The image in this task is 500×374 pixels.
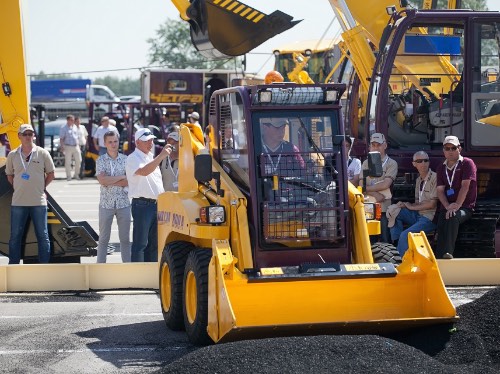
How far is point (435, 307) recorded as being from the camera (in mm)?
9367

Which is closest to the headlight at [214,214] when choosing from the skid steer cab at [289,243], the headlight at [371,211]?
the skid steer cab at [289,243]

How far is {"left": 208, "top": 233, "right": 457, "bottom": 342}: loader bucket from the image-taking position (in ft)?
29.6

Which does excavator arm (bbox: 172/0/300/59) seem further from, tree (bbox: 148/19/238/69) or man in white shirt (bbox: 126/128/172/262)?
tree (bbox: 148/19/238/69)

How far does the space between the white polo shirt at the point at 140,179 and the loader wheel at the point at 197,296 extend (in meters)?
3.10

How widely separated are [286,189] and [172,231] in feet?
5.13

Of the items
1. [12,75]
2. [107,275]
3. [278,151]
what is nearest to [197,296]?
[278,151]

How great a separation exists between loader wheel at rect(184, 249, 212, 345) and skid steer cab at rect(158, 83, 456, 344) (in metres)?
0.01

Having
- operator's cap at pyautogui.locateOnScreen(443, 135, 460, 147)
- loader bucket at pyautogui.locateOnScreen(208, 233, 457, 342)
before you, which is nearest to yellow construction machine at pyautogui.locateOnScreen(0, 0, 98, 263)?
operator's cap at pyautogui.locateOnScreen(443, 135, 460, 147)

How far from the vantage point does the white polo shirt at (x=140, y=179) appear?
13062mm

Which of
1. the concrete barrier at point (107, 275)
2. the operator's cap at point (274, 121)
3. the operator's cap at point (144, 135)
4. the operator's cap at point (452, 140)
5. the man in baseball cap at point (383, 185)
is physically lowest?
the concrete barrier at point (107, 275)

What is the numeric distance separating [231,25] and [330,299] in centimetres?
602

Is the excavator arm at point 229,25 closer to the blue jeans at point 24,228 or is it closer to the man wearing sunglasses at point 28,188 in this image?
the man wearing sunglasses at point 28,188

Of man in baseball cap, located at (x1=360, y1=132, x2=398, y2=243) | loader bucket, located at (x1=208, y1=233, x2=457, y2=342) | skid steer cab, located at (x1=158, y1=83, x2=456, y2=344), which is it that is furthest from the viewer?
man in baseball cap, located at (x1=360, y1=132, x2=398, y2=243)

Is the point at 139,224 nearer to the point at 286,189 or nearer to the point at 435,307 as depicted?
the point at 286,189
